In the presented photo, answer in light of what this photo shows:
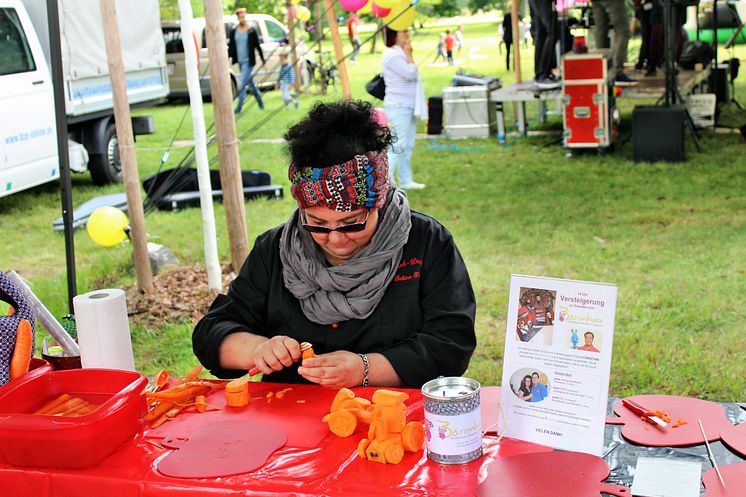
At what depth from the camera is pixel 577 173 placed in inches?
326

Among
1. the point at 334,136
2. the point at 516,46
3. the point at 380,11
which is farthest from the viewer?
the point at 516,46

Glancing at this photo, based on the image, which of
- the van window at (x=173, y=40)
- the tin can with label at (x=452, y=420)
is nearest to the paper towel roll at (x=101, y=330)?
the tin can with label at (x=452, y=420)

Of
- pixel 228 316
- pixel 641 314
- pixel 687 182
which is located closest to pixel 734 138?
pixel 687 182

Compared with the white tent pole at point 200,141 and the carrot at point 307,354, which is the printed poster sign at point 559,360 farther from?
the white tent pole at point 200,141

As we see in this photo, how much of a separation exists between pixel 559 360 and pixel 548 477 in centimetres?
22

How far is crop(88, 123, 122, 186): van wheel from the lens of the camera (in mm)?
9031

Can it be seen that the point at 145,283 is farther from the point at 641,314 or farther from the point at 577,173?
the point at 577,173

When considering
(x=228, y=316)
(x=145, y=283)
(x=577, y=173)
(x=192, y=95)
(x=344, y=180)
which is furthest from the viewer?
(x=577, y=173)

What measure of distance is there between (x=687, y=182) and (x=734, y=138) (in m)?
2.37

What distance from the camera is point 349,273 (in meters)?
2.14

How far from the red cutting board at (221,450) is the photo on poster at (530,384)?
0.48 meters

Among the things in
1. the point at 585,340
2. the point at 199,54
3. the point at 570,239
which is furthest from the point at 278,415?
the point at 199,54

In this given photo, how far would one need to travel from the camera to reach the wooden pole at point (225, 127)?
13.5 ft

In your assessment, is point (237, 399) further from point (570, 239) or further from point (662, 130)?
point (662, 130)
